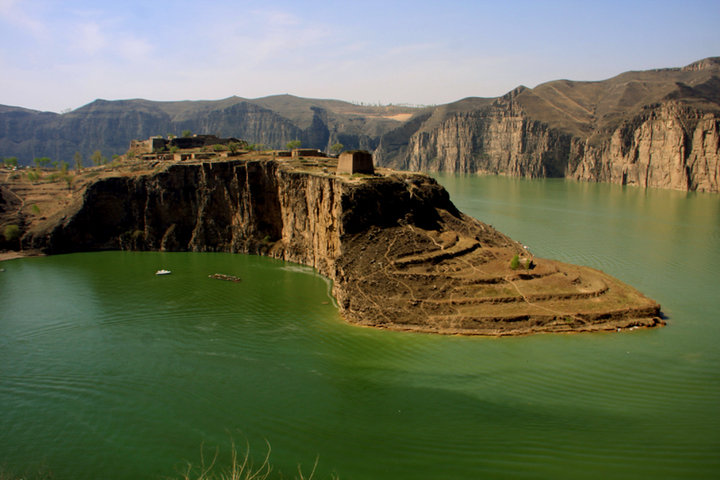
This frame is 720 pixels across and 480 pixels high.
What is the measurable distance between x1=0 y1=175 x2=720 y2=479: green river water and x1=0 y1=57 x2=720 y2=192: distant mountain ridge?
9471 centimetres

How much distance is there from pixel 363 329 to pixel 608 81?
181686 mm

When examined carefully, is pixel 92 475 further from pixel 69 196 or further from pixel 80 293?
pixel 69 196

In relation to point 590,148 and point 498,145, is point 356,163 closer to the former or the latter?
point 590,148

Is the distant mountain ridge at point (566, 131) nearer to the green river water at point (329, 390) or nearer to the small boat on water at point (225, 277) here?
the green river water at point (329, 390)

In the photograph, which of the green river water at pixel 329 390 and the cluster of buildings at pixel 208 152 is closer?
the green river water at pixel 329 390

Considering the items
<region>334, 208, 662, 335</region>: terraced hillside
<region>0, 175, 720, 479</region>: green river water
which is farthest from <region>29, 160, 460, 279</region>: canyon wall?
<region>0, 175, 720, 479</region>: green river water

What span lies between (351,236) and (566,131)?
14553 cm

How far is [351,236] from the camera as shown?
3778 cm

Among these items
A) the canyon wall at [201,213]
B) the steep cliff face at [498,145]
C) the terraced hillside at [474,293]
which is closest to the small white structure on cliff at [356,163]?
the canyon wall at [201,213]

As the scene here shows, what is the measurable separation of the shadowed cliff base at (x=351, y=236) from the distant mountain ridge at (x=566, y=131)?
94647 mm

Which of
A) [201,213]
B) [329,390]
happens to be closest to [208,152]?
[201,213]

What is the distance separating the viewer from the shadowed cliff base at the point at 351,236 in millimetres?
30281

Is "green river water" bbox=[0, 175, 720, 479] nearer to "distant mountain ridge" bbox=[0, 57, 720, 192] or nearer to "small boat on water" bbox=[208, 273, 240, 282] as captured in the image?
"small boat on water" bbox=[208, 273, 240, 282]

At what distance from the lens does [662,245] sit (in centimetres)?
5312
